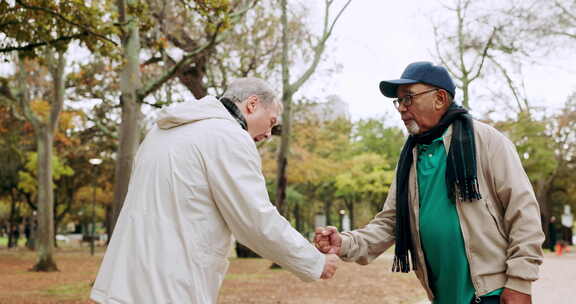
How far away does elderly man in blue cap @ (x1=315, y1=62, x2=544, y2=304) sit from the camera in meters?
3.09

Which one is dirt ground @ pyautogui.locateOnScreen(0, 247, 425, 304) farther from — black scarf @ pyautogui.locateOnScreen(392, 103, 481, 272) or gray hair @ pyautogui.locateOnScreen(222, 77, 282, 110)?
gray hair @ pyautogui.locateOnScreen(222, 77, 282, 110)

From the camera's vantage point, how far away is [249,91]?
11.0 ft

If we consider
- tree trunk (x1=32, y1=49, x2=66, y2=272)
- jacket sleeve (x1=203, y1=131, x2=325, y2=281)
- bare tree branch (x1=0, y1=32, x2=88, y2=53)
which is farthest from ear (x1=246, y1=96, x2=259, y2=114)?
tree trunk (x1=32, y1=49, x2=66, y2=272)

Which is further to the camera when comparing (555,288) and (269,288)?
(269,288)

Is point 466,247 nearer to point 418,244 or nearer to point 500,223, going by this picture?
point 500,223

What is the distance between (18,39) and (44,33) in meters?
0.41

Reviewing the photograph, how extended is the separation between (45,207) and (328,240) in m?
16.3

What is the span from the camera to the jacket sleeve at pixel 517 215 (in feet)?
9.82

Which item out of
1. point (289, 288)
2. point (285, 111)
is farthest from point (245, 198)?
point (285, 111)

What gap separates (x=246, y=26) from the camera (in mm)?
20375

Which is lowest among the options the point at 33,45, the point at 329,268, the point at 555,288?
the point at 555,288

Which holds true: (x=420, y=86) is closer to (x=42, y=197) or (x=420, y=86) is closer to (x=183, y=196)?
(x=183, y=196)

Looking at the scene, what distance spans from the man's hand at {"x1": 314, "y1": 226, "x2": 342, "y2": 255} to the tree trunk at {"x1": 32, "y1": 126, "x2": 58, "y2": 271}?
16.1 meters

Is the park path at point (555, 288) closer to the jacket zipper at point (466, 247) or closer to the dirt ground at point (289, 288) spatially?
the dirt ground at point (289, 288)
